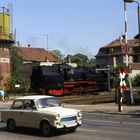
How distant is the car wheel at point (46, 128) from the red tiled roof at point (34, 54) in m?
83.6

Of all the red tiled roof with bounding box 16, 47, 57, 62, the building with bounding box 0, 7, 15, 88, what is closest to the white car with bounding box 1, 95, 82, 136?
the building with bounding box 0, 7, 15, 88

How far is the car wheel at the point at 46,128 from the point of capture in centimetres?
1670

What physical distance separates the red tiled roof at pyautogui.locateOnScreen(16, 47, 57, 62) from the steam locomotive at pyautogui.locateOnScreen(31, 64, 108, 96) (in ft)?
157

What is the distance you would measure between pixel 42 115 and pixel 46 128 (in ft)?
1.66

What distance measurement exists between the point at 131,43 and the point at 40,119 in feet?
348

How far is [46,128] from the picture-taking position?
16.9m

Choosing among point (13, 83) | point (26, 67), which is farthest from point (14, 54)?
point (13, 83)

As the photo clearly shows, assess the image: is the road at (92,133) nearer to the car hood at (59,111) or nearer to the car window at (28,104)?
the car hood at (59,111)

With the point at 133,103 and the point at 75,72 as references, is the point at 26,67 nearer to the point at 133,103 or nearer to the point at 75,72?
the point at 75,72

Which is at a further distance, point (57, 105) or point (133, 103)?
point (133, 103)

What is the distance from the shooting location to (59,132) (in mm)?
17391

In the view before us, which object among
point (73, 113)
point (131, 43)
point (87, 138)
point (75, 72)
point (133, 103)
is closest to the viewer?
point (87, 138)

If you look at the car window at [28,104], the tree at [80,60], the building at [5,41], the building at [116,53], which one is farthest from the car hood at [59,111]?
the tree at [80,60]

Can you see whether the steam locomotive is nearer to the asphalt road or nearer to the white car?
the asphalt road
